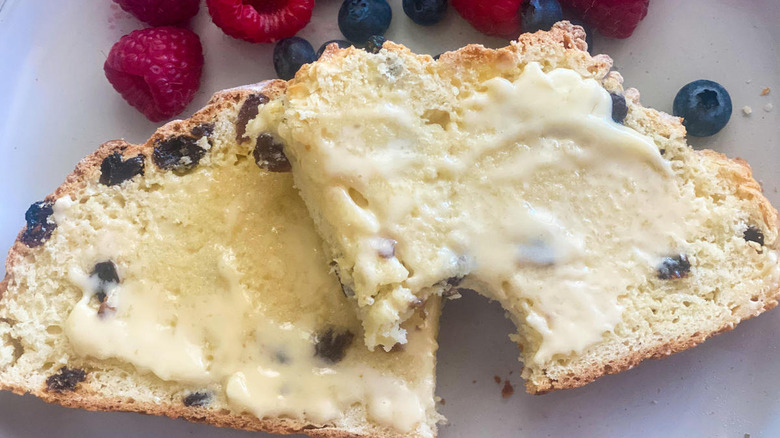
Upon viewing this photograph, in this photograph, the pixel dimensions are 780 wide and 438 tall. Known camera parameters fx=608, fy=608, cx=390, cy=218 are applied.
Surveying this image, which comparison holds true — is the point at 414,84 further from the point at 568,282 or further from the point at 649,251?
the point at 649,251

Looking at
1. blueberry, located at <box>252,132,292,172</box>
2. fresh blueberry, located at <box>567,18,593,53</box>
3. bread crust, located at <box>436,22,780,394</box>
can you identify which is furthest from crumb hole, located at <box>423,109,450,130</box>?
fresh blueberry, located at <box>567,18,593,53</box>

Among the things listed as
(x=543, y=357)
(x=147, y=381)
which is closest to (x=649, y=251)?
(x=543, y=357)

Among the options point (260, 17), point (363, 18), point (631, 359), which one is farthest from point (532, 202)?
point (260, 17)

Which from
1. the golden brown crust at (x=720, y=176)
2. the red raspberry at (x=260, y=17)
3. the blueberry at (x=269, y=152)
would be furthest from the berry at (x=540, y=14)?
the blueberry at (x=269, y=152)

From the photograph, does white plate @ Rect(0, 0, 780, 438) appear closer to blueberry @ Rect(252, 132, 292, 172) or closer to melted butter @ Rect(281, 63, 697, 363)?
melted butter @ Rect(281, 63, 697, 363)

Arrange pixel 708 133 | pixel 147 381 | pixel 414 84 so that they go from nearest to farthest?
pixel 414 84 < pixel 147 381 < pixel 708 133

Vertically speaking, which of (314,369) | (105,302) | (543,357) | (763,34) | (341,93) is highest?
(763,34)

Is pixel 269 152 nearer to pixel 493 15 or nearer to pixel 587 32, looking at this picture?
pixel 493 15

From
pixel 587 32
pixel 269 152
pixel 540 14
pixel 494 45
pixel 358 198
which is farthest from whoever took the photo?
pixel 494 45
